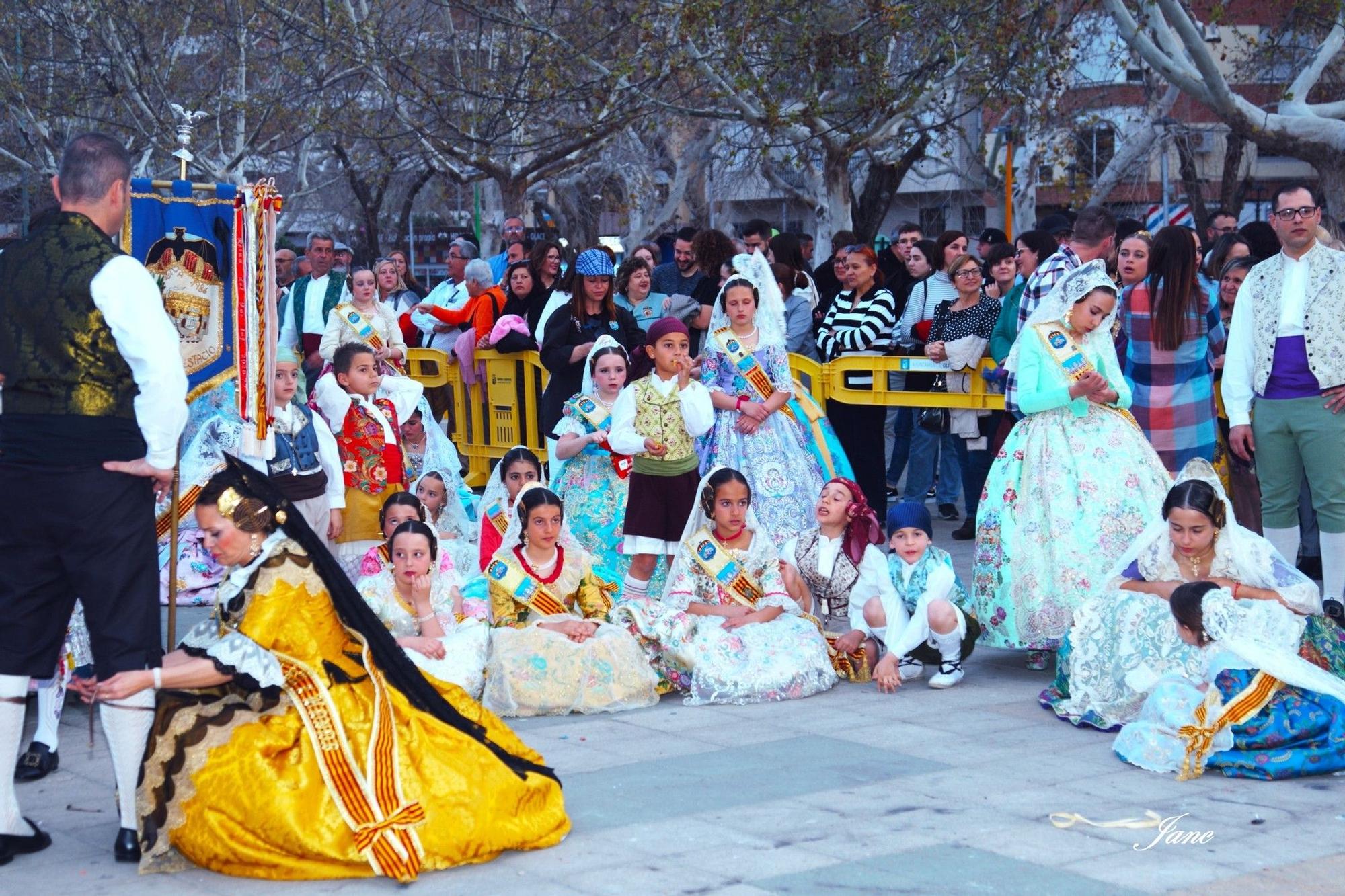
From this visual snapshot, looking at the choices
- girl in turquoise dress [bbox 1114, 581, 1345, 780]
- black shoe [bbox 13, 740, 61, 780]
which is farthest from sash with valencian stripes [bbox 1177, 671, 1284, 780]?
black shoe [bbox 13, 740, 61, 780]

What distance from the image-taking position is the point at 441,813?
4.47m

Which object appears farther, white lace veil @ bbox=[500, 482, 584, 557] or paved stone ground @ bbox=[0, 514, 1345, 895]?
white lace veil @ bbox=[500, 482, 584, 557]

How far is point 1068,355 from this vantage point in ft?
23.3

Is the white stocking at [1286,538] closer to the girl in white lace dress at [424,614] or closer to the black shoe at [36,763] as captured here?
the girl in white lace dress at [424,614]

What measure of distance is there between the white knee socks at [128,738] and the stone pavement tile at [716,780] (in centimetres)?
128

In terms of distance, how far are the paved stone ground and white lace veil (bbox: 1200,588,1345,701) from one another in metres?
0.34

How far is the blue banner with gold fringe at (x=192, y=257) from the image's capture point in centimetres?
684

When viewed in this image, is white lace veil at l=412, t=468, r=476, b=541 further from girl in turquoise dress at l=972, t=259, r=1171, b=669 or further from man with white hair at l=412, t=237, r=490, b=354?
girl in turquoise dress at l=972, t=259, r=1171, b=669

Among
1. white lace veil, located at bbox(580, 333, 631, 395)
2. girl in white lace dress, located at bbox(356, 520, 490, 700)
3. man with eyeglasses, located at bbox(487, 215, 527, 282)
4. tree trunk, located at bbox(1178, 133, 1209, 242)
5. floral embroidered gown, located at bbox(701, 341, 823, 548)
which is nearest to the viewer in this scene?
girl in white lace dress, located at bbox(356, 520, 490, 700)

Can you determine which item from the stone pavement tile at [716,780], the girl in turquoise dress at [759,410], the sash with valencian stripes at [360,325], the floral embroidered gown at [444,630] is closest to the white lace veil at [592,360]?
the girl in turquoise dress at [759,410]

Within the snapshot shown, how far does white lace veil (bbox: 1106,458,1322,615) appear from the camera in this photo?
19.3 ft

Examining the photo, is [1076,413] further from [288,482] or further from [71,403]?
[71,403]

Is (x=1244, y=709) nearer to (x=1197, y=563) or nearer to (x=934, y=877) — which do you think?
(x=1197, y=563)

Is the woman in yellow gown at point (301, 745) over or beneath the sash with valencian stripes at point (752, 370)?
beneath
